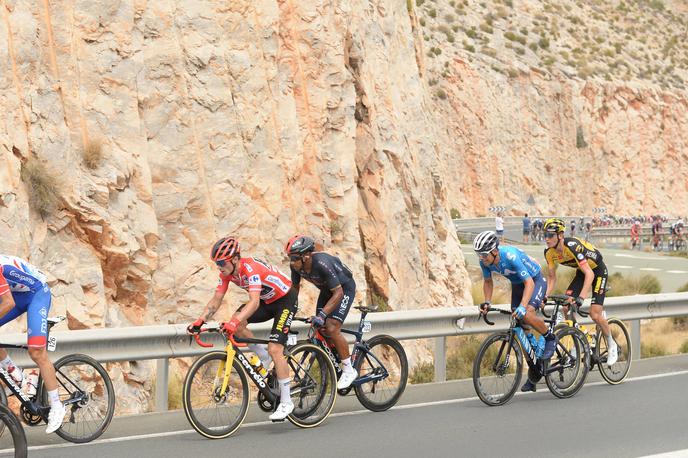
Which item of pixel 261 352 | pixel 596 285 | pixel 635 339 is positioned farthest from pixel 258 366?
pixel 635 339

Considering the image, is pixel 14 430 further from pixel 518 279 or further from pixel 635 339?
pixel 635 339

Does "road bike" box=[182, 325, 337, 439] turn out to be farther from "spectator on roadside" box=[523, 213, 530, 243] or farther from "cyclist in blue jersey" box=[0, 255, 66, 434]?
"spectator on roadside" box=[523, 213, 530, 243]

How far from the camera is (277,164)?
1620 cm

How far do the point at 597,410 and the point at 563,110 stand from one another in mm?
51798

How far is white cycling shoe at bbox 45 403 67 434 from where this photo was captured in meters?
7.74

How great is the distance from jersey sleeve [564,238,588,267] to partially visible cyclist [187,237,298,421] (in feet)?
12.1

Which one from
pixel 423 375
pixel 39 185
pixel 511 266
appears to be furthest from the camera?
pixel 423 375

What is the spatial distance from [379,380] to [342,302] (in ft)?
2.94

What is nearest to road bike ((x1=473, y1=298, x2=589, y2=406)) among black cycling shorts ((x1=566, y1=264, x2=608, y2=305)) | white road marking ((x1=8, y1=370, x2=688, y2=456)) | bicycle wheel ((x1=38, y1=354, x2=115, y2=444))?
white road marking ((x1=8, y1=370, x2=688, y2=456))

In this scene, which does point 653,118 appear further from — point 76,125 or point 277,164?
point 76,125

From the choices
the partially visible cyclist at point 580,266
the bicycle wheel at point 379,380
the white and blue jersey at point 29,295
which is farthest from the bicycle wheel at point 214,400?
the partially visible cyclist at point 580,266

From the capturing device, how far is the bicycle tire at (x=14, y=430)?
21.3 ft

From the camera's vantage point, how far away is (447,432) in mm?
8688

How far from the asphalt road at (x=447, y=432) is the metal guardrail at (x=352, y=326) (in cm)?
60
